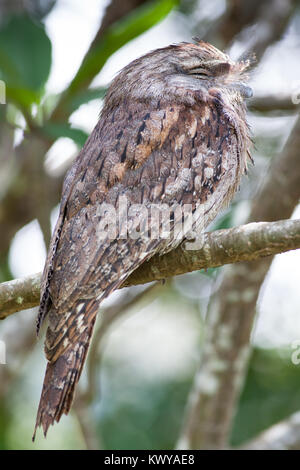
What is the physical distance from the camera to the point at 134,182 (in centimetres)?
354

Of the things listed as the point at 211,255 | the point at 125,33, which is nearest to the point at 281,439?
the point at 211,255

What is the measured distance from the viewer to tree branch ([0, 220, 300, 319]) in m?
2.94

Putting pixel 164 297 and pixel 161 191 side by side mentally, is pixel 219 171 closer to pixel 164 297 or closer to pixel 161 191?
pixel 161 191

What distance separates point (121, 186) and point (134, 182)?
3.0 inches

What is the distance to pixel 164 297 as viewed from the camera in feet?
27.7

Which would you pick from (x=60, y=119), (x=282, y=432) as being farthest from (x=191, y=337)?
(x=60, y=119)

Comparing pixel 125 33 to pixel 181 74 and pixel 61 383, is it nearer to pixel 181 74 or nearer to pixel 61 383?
pixel 181 74

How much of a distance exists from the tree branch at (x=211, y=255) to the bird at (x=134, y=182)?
13 centimetres

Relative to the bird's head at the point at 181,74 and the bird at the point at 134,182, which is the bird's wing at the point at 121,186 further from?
the bird's head at the point at 181,74

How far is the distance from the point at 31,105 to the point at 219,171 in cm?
138

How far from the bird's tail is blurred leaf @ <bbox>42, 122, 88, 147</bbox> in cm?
136

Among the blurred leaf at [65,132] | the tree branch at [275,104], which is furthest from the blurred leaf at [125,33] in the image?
the tree branch at [275,104]

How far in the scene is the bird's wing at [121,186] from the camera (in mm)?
3312

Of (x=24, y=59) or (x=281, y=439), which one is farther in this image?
(x=281, y=439)
